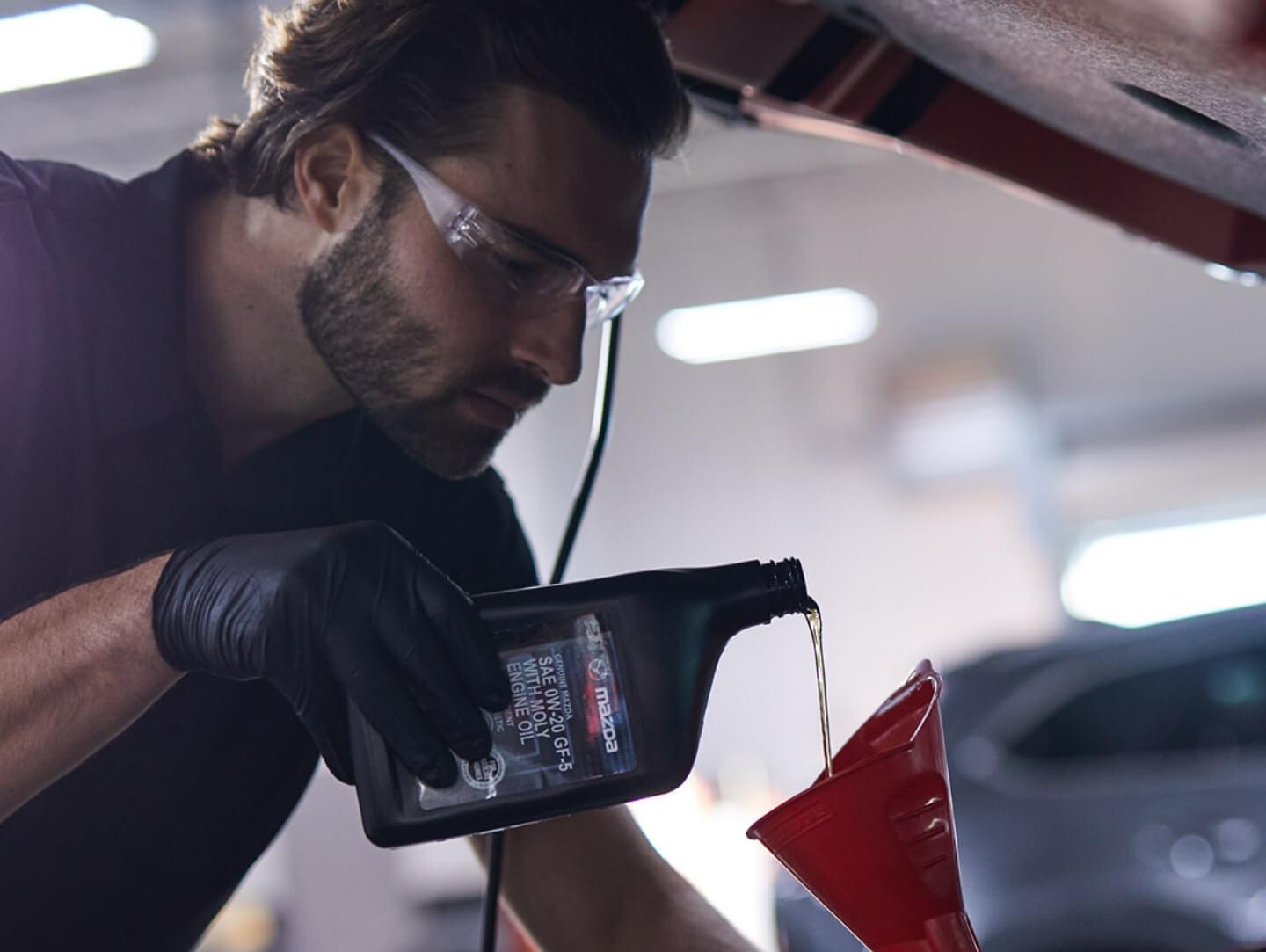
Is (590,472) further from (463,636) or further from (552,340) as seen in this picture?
(463,636)

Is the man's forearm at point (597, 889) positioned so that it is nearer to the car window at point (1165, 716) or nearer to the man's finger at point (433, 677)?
the man's finger at point (433, 677)

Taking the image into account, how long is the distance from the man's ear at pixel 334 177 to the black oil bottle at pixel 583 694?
32 cm

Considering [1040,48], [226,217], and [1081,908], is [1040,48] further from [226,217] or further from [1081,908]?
[1081,908]

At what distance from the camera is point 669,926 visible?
0.88 metres

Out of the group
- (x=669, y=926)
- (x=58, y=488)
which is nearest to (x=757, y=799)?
(x=669, y=926)

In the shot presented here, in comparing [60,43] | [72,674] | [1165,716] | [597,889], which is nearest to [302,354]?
[72,674]

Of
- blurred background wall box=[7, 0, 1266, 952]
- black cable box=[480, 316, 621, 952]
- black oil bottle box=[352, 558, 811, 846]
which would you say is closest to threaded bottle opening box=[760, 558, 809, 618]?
black oil bottle box=[352, 558, 811, 846]

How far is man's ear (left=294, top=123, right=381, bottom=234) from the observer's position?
856 mm

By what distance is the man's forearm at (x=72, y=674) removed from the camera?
615 mm

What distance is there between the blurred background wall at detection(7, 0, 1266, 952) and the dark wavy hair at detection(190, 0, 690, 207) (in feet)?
12.7

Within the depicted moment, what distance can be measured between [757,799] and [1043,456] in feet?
6.46

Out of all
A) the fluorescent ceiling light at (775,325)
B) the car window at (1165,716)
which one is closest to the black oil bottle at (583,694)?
the car window at (1165,716)

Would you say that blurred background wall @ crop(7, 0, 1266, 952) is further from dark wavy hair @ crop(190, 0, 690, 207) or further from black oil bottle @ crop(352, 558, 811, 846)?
black oil bottle @ crop(352, 558, 811, 846)

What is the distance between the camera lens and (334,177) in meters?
0.86
